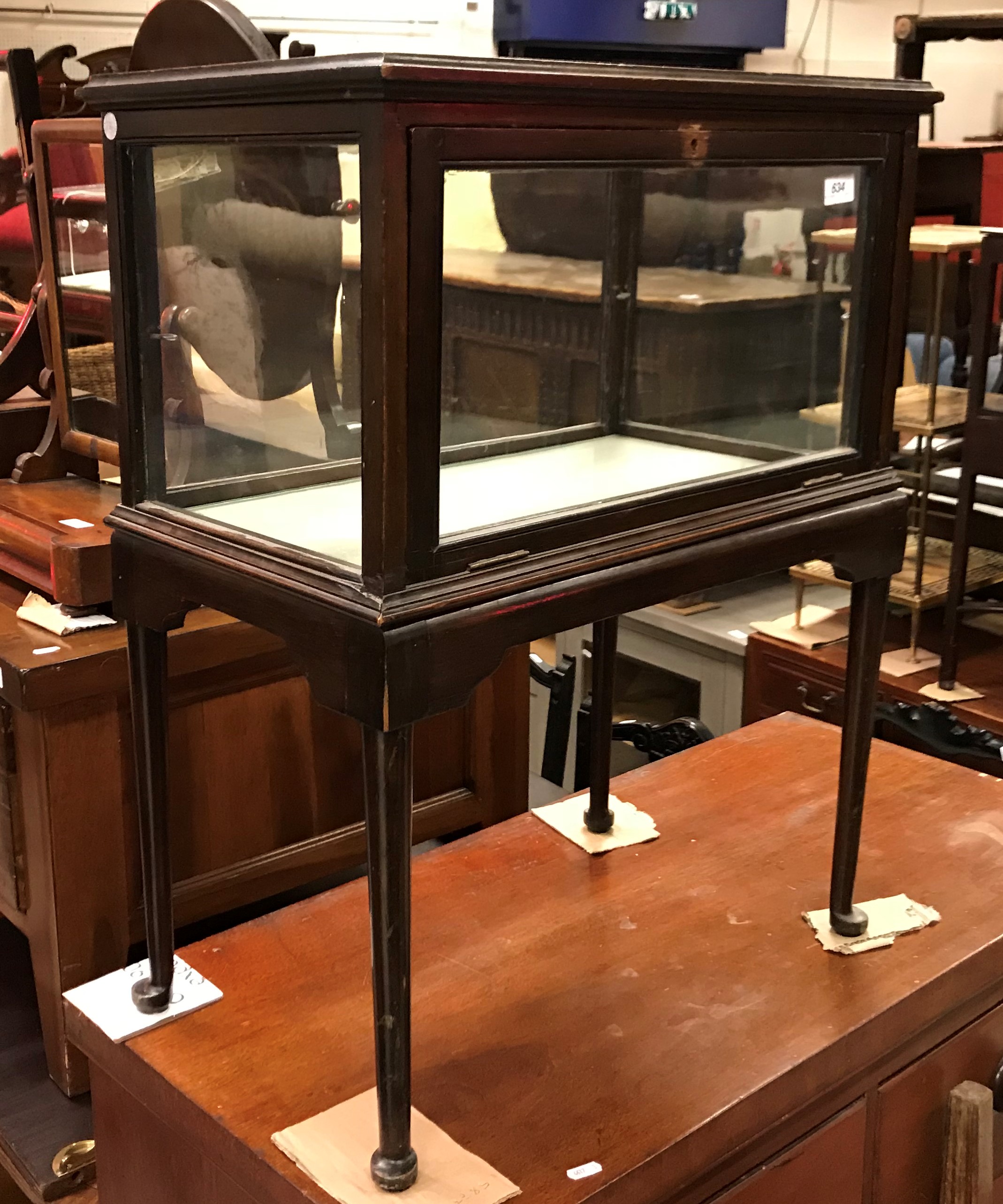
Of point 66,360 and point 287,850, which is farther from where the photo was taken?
point 66,360

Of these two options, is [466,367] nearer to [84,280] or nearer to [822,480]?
[822,480]

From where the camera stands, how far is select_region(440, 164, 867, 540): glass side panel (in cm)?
89

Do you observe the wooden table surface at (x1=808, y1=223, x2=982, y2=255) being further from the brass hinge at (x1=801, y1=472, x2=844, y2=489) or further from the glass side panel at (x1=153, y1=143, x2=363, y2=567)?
the glass side panel at (x1=153, y1=143, x2=363, y2=567)

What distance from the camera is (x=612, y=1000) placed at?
1100 mm

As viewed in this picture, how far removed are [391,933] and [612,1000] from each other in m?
0.35

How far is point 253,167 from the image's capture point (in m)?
0.82

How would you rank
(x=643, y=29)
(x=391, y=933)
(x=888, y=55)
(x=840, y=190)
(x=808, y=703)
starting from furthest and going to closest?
(x=888, y=55) < (x=643, y=29) < (x=808, y=703) < (x=840, y=190) < (x=391, y=933)

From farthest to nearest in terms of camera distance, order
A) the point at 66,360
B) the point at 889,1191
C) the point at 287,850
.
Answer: the point at 66,360, the point at 287,850, the point at 889,1191

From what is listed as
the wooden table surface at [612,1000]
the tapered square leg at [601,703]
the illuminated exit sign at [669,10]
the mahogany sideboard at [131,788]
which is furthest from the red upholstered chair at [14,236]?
the illuminated exit sign at [669,10]

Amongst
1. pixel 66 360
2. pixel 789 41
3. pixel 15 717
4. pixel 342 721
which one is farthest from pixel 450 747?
pixel 789 41

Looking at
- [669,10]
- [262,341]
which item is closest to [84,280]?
[262,341]

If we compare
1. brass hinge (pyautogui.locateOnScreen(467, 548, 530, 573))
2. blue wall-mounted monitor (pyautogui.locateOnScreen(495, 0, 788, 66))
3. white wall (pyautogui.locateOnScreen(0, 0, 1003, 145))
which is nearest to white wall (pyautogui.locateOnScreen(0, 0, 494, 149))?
white wall (pyautogui.locateOnScreen(0, 0, 1003, 145))

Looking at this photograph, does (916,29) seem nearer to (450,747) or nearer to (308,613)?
(450,747)

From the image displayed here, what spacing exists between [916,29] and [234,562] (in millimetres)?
2196
